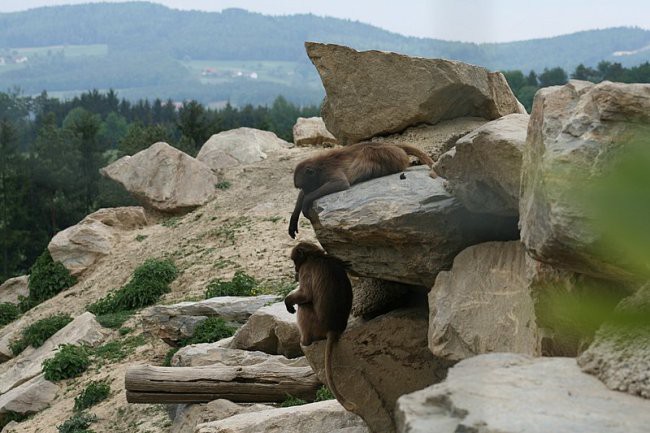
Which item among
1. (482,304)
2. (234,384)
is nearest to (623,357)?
(482,304)

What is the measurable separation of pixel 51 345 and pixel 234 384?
729 cm

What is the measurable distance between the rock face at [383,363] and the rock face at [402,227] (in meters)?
0.79

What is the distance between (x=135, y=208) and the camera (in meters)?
20.9

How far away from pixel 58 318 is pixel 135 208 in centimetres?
450

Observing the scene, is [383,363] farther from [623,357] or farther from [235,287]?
[235,287]

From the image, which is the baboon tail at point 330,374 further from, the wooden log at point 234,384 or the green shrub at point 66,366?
the green shrub at point 66,366

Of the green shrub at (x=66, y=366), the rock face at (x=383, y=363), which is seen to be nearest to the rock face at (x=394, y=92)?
the rock face at (x=383, y=363)

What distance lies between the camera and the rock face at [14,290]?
2241 cm

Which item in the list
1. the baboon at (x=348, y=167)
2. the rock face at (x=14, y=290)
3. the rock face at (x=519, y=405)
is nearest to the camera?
the rock face at (x=519, y=405)

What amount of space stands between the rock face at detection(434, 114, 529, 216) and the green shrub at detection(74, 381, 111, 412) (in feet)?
26.1

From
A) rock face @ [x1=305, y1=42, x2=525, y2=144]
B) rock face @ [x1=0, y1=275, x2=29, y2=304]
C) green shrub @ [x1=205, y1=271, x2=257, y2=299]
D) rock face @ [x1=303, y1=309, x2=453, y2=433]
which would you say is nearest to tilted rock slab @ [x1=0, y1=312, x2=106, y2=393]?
green shrub @ [x1=205, y1=271, x2=257, y2=299]

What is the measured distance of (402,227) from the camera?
629 cm

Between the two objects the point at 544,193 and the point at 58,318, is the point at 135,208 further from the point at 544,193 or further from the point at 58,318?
the point at 544,193

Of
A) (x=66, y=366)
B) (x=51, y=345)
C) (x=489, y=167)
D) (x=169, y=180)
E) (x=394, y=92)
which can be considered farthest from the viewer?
(x=169, y=180)
